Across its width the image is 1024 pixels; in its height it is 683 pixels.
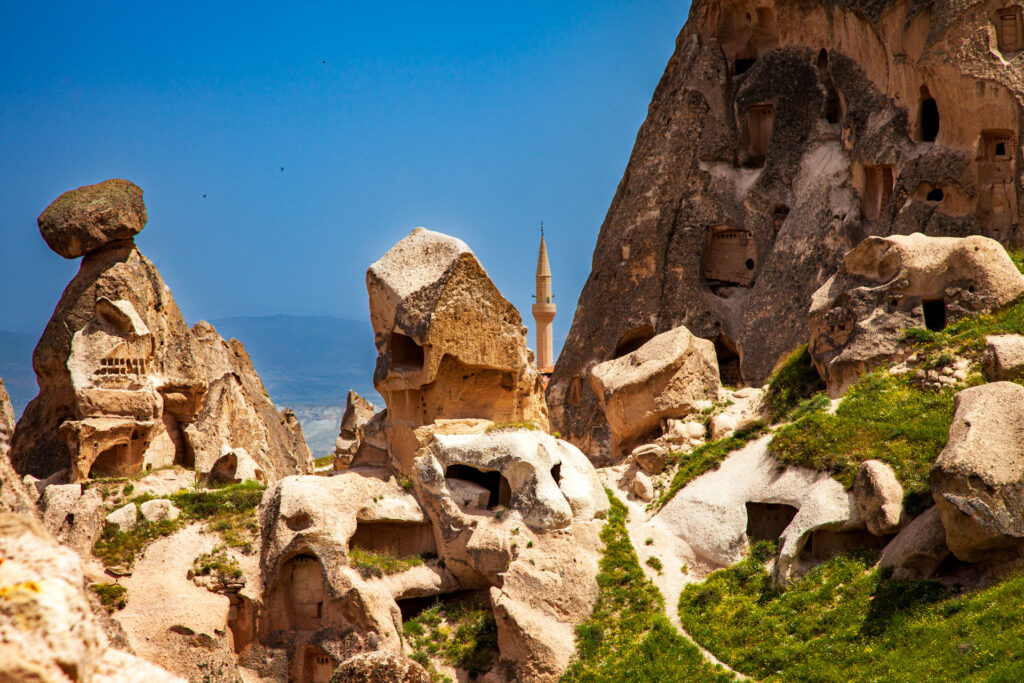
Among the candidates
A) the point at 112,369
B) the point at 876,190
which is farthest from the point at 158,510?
the point at 876,190

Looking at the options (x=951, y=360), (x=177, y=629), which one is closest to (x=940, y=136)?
(x=951, y=360)

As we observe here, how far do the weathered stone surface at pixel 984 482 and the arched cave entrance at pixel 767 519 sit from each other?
4039 millimetres

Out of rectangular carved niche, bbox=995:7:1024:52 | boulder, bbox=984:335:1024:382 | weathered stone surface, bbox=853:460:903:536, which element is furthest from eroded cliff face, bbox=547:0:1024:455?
weathered stone surface, bbox=853:460:903:536

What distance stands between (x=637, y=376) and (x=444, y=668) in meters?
7.96

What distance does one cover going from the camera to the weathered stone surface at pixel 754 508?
17656 mm

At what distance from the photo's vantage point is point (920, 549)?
15.7 m

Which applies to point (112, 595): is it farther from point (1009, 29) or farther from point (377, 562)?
point (1009, 29)

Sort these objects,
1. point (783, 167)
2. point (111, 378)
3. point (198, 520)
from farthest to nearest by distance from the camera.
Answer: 1. point (783, 167)
2. point (111, 378)
3. point (198, 520)

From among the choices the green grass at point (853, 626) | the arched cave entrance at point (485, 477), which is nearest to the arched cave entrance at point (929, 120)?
the green grass at point (853, 626)

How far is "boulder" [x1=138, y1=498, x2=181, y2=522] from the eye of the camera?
1953 cm

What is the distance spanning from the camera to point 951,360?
Result: 19219mm

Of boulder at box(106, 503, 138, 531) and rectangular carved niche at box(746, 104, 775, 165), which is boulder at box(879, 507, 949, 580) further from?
rectangular carved niche at box(746, 104, 775, 165)

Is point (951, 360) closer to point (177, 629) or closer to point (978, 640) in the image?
point (978, 640)

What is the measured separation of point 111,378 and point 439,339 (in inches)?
315
